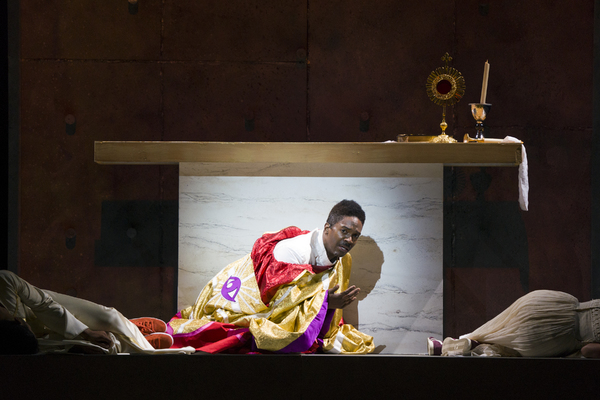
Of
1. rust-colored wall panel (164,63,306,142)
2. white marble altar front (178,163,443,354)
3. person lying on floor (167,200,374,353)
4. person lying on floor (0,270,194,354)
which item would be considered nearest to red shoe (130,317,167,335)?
person lying on floor (167,200,374,353)

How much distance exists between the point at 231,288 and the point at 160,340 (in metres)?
0.52

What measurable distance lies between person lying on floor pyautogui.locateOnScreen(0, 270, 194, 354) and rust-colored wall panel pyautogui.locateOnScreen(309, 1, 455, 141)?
2040mm

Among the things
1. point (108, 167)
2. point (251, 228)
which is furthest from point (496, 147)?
point (108, 167)

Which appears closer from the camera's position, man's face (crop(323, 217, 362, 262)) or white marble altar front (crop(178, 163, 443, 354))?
man's face (crop(323, 217, 362, 262))

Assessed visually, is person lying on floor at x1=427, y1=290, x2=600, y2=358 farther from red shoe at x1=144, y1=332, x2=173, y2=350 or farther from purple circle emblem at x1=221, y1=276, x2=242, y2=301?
red shoe at x1=144, y1=332, x2=173, y2=350

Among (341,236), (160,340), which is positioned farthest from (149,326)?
(341,236)

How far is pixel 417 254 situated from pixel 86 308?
6.35ft

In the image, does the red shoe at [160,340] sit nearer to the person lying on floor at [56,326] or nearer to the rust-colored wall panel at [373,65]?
the person lying on floor at [56,326]

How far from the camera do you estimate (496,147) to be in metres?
3.53

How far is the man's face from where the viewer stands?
3502 mm

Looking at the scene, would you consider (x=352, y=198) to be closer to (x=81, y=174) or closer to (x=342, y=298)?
(x=342, y=298)

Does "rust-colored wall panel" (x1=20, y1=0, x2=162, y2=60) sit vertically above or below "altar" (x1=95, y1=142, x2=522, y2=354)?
above

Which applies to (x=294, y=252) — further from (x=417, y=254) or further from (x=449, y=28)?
(x=449, y=28)

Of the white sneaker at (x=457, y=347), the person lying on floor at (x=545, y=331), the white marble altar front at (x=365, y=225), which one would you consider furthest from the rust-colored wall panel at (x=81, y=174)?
the person lying on floor at (x=545, y=331)
